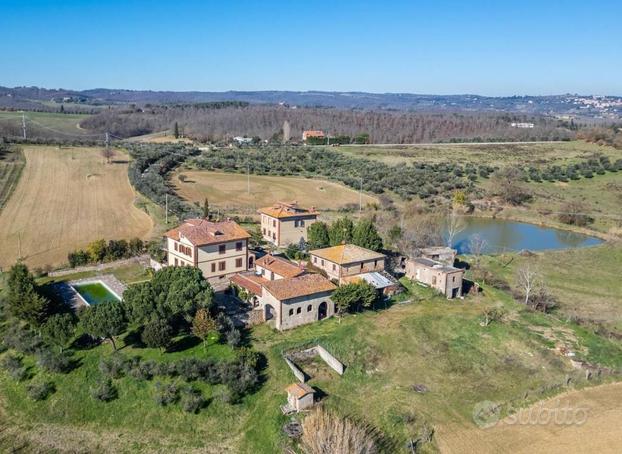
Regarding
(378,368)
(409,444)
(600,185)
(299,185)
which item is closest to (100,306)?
(378,368)

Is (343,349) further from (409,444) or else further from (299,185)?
(299,185)

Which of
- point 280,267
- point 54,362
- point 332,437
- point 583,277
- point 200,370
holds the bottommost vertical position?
point 583,277

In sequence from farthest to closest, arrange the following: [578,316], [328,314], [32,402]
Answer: [578,316]
[328,314]
[32,402]

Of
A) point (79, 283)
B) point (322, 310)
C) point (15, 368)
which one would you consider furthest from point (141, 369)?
point (79, 283)

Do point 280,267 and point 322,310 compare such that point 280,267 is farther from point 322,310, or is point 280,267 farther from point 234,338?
point 234,338

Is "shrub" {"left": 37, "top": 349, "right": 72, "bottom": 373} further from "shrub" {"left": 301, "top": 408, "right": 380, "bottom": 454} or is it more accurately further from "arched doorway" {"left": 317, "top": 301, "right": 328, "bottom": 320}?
"arched doorway" {"left": 317, "top": 301, "right": 328, "bottom": 320}

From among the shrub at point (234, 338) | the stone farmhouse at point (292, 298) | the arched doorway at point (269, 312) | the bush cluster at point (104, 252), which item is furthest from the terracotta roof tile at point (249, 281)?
the bush cluster at point (104, 252)

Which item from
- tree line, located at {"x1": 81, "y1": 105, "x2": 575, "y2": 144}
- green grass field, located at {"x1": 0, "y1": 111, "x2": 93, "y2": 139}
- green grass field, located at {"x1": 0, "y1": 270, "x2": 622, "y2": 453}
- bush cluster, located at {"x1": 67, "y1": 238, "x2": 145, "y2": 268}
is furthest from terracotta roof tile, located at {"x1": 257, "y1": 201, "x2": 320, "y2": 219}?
tree line, located at {"x1": 81, "y1": 105, "x2": 575, "y2": 144}
